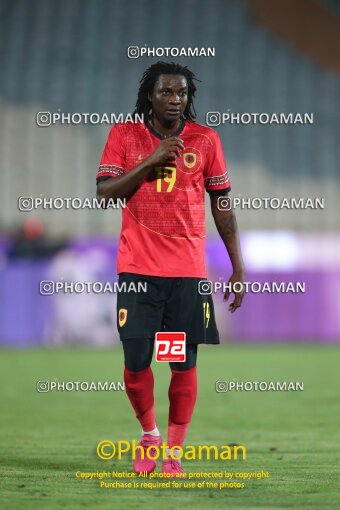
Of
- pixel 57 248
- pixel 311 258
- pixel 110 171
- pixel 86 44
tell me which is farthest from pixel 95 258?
pixel 110 171

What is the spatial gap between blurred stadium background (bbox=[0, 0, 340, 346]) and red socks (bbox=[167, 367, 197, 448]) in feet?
43.2

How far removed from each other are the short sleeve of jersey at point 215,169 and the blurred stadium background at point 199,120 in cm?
1316

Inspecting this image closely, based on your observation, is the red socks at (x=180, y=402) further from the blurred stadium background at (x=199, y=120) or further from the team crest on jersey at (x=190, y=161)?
the blurred stadium background at (x=199, y=120)

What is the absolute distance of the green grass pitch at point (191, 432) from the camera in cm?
452

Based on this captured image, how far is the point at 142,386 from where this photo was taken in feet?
17.1

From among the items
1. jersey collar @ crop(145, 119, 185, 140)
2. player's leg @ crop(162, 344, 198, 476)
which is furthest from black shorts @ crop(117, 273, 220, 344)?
jersey collar @ crop(145, 119, 185, 140)

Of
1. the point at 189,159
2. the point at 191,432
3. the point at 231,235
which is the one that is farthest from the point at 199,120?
the point at 189,159

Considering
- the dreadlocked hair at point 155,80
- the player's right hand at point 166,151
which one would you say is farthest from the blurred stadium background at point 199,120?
the player's right hand at point 166,151

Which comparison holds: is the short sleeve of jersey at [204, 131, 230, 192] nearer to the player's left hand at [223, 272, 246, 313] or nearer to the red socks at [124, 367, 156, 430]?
the player's left hand at [223, 272, 246, 313]

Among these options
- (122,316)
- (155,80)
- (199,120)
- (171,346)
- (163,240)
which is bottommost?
(171,346)

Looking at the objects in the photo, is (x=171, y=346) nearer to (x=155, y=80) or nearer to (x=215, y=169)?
(x=215, y=169)

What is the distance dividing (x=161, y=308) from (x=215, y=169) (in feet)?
2.37

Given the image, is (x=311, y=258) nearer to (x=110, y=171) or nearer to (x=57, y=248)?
(x=57, y=248)

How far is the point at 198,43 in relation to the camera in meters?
24.9
